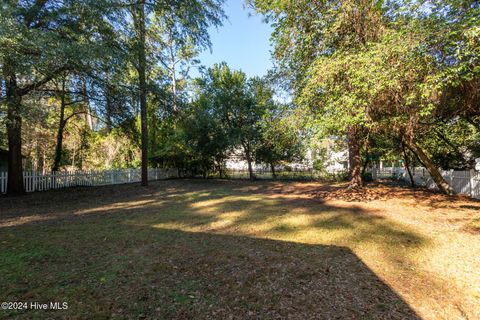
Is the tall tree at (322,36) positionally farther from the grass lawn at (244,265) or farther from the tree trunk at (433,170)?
the grass lawn at (244,265)

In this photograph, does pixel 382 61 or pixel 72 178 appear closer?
pixel 382 61

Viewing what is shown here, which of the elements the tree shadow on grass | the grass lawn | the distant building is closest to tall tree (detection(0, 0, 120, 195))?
the distant building

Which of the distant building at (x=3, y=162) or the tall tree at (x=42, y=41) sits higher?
the tall tree at (x=42, y=41)

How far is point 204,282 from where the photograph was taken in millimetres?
2988

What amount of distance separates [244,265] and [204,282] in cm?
71

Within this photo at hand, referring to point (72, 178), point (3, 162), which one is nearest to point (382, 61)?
point (72, 178)

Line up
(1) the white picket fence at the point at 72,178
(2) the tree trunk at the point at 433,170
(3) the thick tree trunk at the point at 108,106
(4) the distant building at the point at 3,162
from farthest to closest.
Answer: (4) the distant building at the point at 3,162 < (1) the white picket fence at the point at 72,178 < (2) the tree trunk at the point at 433,170 < (3) the thick tree trunk at the point at 108,106

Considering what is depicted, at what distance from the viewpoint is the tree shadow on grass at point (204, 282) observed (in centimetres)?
242

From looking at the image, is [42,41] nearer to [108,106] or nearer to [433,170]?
[108,106]

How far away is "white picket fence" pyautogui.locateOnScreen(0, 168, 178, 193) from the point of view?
10242 millimetres

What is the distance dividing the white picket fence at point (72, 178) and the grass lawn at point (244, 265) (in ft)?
15.2

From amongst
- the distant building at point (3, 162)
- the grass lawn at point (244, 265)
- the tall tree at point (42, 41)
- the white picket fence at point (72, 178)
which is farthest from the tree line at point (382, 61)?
the distant building at point (3, 162)

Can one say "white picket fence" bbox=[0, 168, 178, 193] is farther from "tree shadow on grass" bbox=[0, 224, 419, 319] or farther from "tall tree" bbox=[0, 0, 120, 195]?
"tree shadow on grass" bbox=[0, 224, 419, 319]

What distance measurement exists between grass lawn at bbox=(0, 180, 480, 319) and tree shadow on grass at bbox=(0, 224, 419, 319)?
0.01 m
